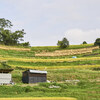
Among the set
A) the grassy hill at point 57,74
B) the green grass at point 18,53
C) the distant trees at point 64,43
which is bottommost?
the grassy hill at point 57,74

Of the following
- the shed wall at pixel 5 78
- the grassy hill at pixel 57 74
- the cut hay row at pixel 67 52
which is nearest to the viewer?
the grassy hill at pixel 57 74

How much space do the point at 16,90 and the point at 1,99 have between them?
26.9 feet

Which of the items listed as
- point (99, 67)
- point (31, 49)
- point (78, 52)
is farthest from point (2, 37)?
point (99, 67)

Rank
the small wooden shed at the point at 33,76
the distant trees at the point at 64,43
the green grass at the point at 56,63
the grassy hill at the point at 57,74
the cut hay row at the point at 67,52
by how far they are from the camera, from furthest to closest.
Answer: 1. the distant trees at the point at 64,43
2. the cut hay row at the point at 67,52
3. the green grass at the point at 56,63
4. the small wooden shed at the point at 33,76
5. the grassy hill at the point at 57,74

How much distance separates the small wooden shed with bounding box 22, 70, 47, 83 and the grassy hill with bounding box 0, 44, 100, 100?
5.72 ft

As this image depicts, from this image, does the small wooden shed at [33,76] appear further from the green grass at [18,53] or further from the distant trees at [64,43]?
the distant trees at [64,43]

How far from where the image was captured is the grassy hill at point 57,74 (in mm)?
35100

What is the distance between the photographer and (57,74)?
57.5 meters

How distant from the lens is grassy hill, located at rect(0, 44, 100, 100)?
115 feet

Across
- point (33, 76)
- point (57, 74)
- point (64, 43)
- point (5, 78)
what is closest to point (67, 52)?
point (64, 43)

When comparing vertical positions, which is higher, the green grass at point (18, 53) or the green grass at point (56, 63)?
the green grass at point (18, 53)

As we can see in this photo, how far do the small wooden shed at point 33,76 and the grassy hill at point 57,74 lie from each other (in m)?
1.74

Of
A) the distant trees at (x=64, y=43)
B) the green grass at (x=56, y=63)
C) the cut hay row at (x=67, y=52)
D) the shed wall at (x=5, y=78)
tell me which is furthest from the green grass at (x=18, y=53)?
the shed wall at (x=5, y=78)

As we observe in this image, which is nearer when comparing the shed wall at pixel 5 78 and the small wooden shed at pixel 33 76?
the shed wall at pixel 5 78
